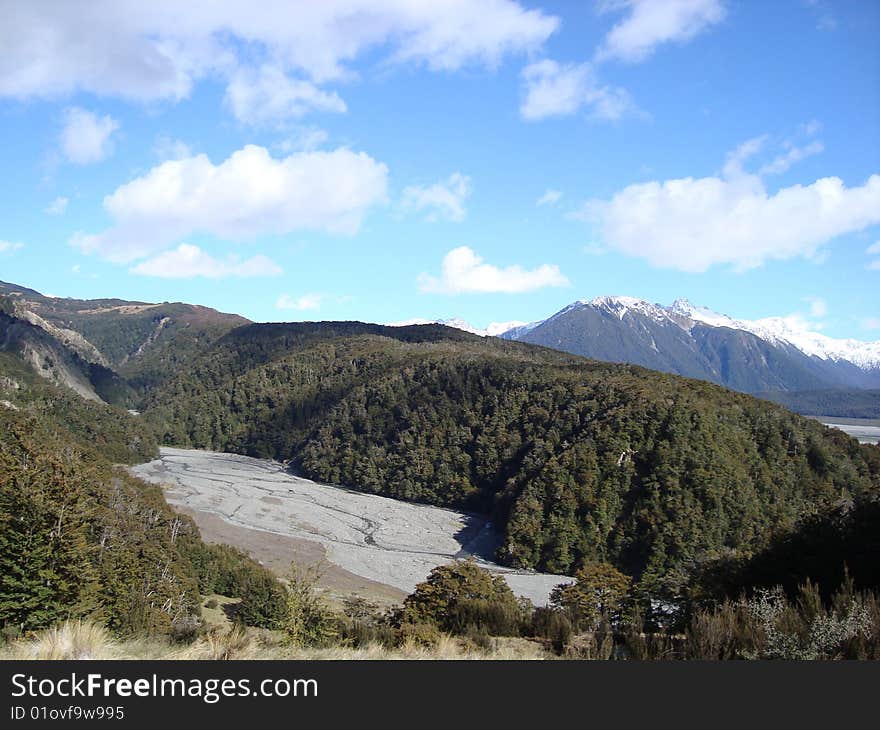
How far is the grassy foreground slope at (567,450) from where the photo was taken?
221 ft

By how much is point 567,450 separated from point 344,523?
1167 inches

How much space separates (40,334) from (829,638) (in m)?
197

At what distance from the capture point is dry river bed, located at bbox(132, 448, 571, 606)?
59875 millimetres

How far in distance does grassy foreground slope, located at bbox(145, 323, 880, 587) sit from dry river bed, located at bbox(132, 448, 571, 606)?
213 inches

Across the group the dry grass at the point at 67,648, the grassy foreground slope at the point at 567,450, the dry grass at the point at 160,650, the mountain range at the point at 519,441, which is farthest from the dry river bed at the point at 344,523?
the dry grass at the point at 67,648

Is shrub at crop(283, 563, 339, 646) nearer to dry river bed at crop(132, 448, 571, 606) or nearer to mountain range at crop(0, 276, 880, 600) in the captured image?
mountain range at crop(0, 276, 880, 600)

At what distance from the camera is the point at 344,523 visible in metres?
78.2

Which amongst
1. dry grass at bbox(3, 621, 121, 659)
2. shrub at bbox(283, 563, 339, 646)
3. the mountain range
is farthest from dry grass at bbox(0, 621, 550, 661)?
the mountain range

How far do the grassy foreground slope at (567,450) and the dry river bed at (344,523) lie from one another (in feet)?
17.8

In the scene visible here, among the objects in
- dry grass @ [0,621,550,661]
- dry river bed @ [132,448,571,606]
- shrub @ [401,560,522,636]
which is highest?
dry grass @ [0,621,550,661]

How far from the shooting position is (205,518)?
2842 inches

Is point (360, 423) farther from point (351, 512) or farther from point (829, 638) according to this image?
point (829, 638)

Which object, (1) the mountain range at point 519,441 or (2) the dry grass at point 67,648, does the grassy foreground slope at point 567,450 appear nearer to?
(1) the mountain range at point 519,441

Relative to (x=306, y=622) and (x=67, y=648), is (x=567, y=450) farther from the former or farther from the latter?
(x=67, y=648)
